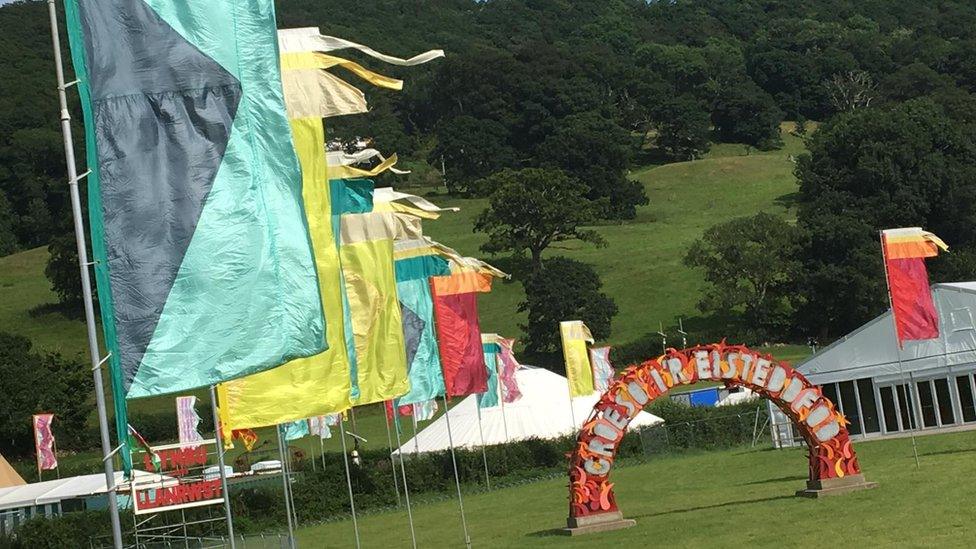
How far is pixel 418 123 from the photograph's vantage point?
154000 millimetres

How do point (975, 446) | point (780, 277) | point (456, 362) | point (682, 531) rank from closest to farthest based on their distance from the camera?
point (682, 531)
point (456, 362)
point (975, 446)
point (780, 277)

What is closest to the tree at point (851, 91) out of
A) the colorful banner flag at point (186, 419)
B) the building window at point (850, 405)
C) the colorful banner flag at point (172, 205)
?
the building window at point (850, 405)

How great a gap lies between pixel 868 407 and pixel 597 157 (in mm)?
78666

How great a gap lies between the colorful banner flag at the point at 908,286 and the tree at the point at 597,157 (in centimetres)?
7375

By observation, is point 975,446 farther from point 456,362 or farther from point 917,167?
point 917,167

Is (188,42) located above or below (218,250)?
above

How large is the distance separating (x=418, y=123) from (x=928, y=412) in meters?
117

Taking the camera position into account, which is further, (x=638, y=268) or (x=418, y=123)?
(x=418, y=123)

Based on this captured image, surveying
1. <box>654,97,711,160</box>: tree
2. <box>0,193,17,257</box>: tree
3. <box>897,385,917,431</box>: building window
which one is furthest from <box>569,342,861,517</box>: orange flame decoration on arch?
<box>654,97,711,160</box>: tree

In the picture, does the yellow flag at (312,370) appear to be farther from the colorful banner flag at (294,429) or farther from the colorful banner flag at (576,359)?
the colorful banner flag at (576,359)

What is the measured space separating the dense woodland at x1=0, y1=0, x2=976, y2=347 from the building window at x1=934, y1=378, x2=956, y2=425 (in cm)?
3612

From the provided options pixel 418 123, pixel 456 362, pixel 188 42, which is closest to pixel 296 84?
pixel 188 42

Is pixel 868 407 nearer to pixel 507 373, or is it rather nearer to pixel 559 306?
pixel 507 373

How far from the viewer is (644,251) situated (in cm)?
9594
